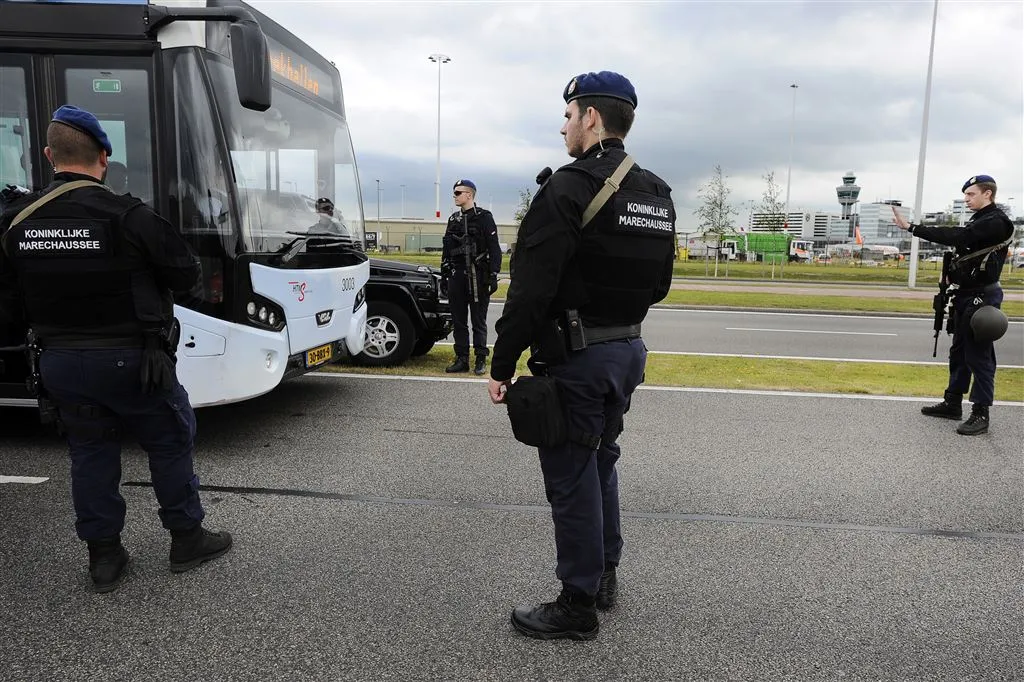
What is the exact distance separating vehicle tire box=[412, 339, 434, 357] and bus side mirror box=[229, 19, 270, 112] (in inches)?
185

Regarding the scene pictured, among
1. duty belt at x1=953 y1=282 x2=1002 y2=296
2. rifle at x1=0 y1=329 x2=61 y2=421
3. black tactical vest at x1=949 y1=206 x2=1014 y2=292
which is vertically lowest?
rifle at x1=0 y1=329 x2=61 y2=421

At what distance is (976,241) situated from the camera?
566cm

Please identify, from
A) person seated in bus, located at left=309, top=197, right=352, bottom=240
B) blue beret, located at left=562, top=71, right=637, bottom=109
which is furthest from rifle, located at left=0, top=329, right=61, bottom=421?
blue beret, located at left=562, top=71, right=637, bottom=109

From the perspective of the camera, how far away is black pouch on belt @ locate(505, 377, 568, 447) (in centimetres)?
255

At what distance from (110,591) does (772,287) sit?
2412 cm

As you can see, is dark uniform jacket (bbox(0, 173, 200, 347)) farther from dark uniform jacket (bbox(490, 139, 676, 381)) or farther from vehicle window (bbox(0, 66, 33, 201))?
vehicle window (bbox(0, 66, 33, 201))

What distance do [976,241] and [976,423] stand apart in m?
1.50

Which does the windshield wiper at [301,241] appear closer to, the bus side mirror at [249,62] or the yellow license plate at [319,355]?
the yellow license plate at [319,355]

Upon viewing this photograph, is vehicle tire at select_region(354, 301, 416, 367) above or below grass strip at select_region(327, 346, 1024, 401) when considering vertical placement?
above

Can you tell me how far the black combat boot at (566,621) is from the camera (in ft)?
8.91

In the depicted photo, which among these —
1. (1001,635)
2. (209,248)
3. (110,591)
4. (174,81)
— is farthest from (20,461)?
(1001,635)

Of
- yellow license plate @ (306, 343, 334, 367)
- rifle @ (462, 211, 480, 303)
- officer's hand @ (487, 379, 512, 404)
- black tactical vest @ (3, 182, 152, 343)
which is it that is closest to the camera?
officer's hand @ (487, 379, 512, 404)

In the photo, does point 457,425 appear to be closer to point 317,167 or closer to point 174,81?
point 317,167

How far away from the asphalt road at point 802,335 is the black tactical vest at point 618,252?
767cm
